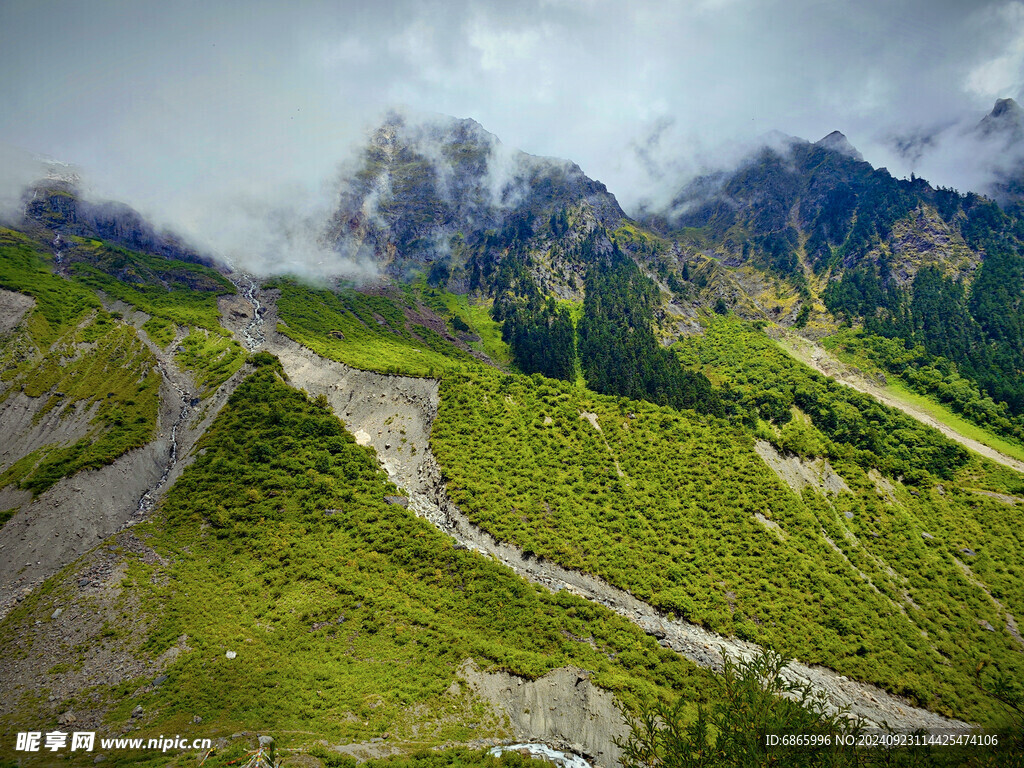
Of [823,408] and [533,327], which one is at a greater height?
[533,327]

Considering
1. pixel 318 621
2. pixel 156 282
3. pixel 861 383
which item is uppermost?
pixel 861 383

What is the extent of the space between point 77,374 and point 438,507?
236 ft

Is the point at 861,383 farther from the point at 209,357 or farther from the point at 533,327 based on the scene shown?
the point at 209,357

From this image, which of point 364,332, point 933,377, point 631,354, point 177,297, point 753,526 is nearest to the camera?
point 753,526

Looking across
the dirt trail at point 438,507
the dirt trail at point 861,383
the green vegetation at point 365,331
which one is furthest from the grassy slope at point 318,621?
the dirt trail at point 861,383

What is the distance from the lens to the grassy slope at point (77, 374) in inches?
2445

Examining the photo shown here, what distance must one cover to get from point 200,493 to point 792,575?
84.1 metres

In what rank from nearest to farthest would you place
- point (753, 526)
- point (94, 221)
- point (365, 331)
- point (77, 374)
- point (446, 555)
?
point (446, 555), point (753, 526), point (77, 374), point (365, 331), point (94, 221)

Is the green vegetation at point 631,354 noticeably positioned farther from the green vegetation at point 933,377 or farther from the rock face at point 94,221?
the rock face at point 94,221

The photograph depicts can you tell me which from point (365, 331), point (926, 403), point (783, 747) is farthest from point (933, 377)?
point (365, 331)

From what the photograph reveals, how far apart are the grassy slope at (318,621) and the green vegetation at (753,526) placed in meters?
10.4

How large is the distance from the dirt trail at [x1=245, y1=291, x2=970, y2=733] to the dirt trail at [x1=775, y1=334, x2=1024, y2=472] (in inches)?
3922

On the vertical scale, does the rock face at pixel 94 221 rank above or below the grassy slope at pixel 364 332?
above

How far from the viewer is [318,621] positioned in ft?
157
